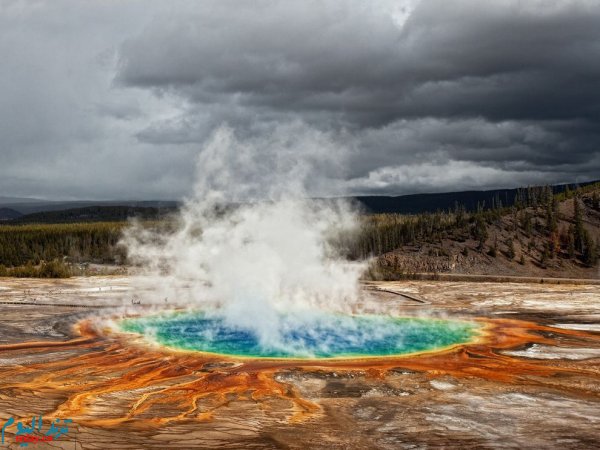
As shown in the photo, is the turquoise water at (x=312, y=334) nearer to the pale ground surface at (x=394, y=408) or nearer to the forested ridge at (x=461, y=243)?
the pale ground surface at (x=394, y=408)

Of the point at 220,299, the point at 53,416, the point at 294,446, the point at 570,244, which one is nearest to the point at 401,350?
the point at 294,446

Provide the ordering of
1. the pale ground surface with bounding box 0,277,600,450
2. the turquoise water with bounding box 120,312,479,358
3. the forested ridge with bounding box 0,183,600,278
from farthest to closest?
the forested ridge with bounding box 0,183,600,278, the turquoise water with bounding box 120,312,479,358, the pale ground surface with bounding box 0,277,600,450

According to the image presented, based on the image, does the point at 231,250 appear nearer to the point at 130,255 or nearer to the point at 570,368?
the point at 570,368

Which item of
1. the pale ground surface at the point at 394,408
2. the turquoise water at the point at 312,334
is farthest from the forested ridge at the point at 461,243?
the pale ground surface at the point at 394,408

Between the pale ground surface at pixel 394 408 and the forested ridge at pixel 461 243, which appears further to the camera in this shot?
the forested ridge at pixel 461 243

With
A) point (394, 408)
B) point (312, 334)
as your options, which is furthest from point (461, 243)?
point (394, 408)

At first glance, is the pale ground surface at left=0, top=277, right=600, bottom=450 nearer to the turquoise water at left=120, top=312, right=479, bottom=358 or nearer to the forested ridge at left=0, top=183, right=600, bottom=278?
the turquoise water at left=120, top=312, right=479, bottom=358

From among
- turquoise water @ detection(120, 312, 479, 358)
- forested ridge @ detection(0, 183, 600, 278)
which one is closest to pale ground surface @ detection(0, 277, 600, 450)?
turquoise water @ detection(120, 312, 479, 358)

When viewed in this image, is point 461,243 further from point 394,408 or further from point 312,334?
point 394,408
